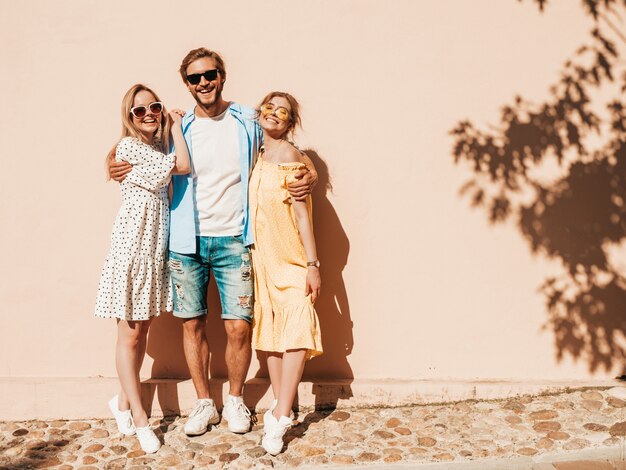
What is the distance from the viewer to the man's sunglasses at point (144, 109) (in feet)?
15.2

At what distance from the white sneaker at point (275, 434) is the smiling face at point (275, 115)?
1.77m

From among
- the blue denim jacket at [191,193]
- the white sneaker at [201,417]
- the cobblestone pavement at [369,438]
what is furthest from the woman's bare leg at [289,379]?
the blue denim jacket at [191,193]

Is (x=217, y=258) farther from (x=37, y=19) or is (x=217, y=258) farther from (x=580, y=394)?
(x=580, y=394)

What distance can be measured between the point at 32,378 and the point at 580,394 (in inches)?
153

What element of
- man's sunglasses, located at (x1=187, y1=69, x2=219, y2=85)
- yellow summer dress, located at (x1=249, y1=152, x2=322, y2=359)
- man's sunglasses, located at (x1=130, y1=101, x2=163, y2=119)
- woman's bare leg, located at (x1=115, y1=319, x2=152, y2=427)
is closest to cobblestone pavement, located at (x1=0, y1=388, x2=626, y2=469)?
woman's bare leg, located at (x1=115, y1=319, x2=152, y2=427)

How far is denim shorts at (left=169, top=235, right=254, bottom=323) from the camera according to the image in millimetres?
4789

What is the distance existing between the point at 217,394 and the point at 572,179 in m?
2.92

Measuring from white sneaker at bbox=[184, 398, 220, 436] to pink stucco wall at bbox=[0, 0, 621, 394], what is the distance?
520 millimetres

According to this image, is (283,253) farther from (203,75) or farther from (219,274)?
(203,75)

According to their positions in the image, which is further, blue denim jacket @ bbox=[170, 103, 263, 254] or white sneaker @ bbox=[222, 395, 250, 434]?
white sneaker @ bbox=[222, 395, 250, 434]

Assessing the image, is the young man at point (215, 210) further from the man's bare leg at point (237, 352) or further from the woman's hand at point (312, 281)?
the woman's hand at point (312, 281)

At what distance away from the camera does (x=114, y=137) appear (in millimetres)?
5340

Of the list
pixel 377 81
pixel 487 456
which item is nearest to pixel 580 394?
pixel 487 456

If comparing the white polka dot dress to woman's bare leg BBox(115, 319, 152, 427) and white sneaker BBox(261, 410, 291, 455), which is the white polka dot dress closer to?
woman's bare leg BBox(115, 319, 152, 427)
